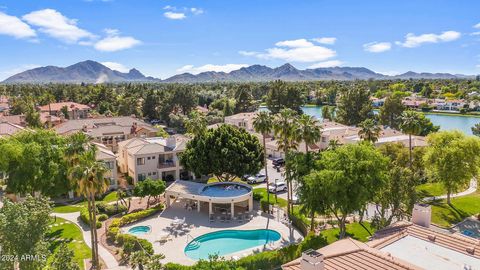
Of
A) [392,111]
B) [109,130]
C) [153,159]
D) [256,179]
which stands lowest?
[256,179]

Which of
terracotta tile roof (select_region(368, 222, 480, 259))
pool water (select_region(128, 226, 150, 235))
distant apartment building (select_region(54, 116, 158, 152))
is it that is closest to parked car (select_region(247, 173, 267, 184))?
pool water (select_region(128, 226, 150, 235))

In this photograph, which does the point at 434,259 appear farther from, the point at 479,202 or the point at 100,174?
the point at 479,202

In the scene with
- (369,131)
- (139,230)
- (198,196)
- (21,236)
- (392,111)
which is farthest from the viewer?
(392,111)

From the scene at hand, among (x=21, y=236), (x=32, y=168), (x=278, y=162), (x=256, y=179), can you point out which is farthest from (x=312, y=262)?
(x=278, y=162)

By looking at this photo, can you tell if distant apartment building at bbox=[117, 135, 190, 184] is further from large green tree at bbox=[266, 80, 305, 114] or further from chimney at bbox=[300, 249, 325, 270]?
large green tree at bbox=[266, 80, 305, 114]

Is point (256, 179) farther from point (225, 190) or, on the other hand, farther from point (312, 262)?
point (312, 262)

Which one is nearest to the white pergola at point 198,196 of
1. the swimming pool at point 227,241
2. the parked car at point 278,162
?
the swimming pool at point 227,241
